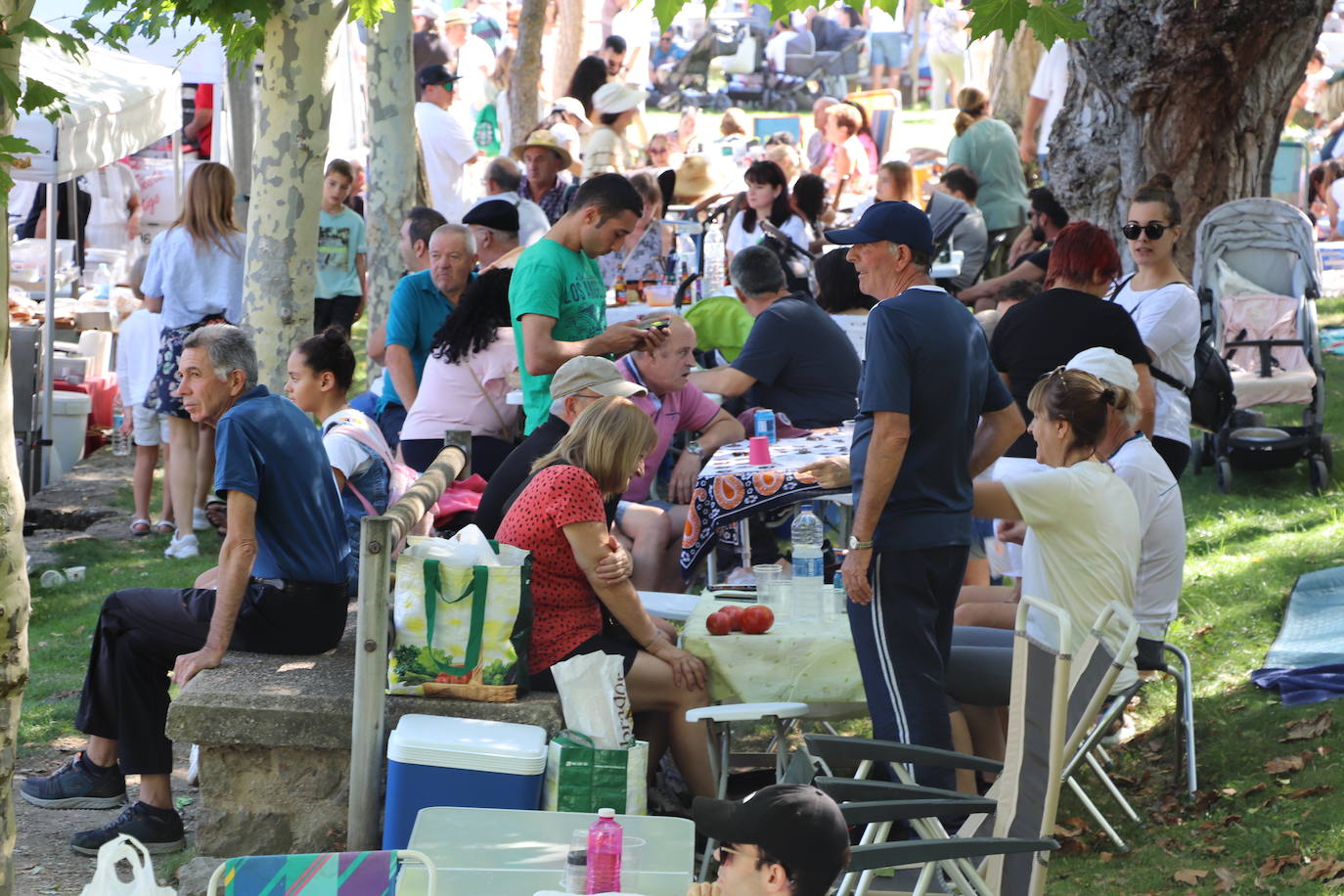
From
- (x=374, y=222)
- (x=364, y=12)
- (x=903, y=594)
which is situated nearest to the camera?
(x=903, y=594)

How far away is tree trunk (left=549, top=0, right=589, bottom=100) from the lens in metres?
23.4

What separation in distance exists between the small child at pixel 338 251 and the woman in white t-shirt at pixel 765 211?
8.69 ft

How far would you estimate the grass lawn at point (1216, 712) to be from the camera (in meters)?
4.66

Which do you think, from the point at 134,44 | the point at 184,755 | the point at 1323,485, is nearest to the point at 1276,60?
the point at 1323,485

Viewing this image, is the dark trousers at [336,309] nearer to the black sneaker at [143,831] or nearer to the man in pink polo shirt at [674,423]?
the man in pink polo shirt at [674,423]

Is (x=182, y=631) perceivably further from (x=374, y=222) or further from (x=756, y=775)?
(x=374, y=222)

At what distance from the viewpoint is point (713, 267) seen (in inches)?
410

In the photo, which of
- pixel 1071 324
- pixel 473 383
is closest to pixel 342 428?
pixel 473 383

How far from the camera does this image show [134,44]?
1305 cm

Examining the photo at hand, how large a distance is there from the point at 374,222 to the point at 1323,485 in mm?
6259

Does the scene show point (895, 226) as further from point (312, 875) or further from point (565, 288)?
point (312, 875)

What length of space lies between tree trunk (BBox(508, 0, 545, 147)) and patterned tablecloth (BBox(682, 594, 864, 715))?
13.1m

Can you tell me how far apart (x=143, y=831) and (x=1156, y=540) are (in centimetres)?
342

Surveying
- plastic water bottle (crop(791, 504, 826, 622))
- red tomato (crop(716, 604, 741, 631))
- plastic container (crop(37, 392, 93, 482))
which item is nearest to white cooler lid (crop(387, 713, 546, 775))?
red tomato (crop(716, 604, 741, 631))
